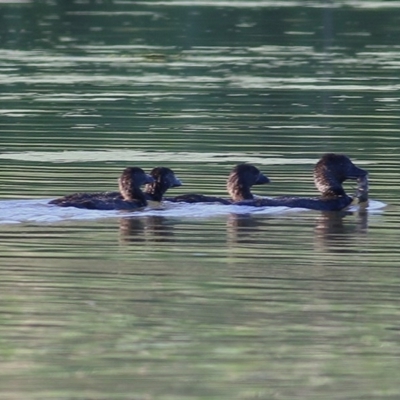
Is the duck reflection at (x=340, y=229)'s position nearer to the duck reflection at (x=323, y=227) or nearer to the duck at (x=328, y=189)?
the duck reflection at (x=323, y=227)

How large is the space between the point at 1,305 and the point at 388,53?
2855 cm

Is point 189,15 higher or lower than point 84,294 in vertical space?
higher

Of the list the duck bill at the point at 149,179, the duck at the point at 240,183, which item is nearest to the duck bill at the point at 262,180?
Result: the duck at the point at 240,183

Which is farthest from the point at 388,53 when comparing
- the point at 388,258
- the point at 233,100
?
the point at 388,258

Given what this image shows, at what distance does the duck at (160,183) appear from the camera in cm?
1770

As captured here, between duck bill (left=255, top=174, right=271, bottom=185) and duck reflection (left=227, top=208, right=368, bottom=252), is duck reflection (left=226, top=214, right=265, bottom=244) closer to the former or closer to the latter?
duck reflection (left=227, top=208, right=368, bottom=252)

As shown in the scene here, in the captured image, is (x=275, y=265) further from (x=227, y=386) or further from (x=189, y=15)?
(x=189, y=15)

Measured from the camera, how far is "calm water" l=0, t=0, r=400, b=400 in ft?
33.6

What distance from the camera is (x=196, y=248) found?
1430 centimetres

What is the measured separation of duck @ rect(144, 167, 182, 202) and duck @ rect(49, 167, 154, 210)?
71 millimetres

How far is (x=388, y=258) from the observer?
13875 mm

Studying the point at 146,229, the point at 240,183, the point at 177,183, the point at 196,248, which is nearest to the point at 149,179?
the point at 177,183

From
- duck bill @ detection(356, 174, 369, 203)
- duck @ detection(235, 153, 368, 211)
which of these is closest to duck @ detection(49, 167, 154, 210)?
duck @ detection(235, 153, 368, 211)

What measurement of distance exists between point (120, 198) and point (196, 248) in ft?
9.64
